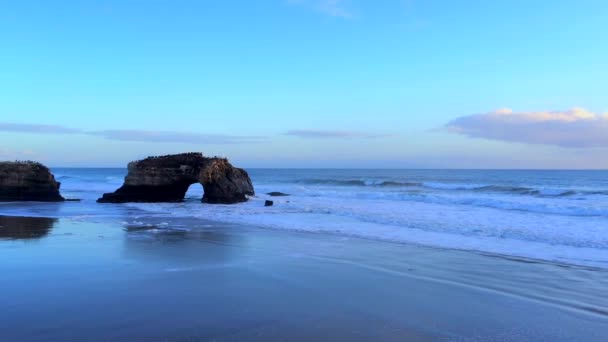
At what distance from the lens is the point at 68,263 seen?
25.9ft

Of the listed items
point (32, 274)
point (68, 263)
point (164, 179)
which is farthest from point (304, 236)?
point (164, 179)

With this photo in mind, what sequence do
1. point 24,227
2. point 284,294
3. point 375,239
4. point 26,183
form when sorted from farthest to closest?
point 26,183 → point 24,227 → point 375,239 → point 284,294

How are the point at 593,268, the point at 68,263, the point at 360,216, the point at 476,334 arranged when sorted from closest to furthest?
the point at 476,334 < the point at 68,263 < the point at 593,268 < the point at 360,216

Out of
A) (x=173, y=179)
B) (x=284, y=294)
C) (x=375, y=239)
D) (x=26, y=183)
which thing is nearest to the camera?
(x=284, y=294)

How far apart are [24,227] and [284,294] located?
1017 cm

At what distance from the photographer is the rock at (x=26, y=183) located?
976 inches

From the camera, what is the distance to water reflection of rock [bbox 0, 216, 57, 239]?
37.0ft

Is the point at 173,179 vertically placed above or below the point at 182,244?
above

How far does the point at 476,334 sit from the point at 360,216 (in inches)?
532

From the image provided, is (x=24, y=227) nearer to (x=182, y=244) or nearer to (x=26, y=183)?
(x=182, y=244)

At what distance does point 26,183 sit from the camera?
24984 mm

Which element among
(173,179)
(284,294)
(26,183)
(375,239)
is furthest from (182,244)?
(26,183)

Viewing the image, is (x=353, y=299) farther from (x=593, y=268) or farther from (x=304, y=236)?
(x=304, y=236)

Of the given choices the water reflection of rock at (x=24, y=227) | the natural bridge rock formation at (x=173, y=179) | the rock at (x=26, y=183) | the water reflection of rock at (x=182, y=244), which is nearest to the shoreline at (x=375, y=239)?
the water reflection of rock at (x=24, y=227)
